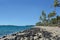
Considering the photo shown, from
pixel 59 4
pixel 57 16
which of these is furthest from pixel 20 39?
pixel 57 16

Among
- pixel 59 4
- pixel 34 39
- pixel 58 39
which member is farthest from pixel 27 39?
pixel 59 4

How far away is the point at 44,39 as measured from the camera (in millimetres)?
15688

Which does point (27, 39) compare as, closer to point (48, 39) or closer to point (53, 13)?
point (48, 39)

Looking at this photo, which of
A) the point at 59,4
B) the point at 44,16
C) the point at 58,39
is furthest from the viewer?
the point at 44,16

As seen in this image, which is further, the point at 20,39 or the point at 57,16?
the point at 57,16

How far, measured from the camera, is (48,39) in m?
15.7

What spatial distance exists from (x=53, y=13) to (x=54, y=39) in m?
39.2

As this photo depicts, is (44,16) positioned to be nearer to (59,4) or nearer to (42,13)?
(42,13)

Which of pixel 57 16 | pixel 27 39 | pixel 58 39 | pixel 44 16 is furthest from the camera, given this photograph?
pixel 44 16

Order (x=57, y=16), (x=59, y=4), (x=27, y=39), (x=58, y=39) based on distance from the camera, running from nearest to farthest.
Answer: (x=58, y=39), (x=27, y=39), (x=59, y=4), (x=57, y=16)

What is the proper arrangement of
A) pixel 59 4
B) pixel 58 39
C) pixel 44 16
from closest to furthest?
pixel 58 39, pixel 59 4, pixel 44 16

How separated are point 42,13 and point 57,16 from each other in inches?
688

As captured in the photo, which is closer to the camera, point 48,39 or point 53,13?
point 48,39

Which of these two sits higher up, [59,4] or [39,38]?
[59,4]
